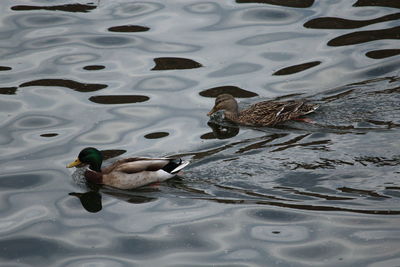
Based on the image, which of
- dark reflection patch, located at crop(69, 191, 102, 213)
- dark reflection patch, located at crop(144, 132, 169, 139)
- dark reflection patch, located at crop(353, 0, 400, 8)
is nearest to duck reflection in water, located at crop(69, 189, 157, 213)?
dark reflection patch, located at crop(69, 191, 102, 213)

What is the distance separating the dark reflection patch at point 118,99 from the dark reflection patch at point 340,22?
470 centimetres

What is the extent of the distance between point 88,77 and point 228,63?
2847 millimetres

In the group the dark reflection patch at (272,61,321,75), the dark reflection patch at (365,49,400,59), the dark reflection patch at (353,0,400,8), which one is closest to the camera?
the dark reflection patch at (272,61,321,75)

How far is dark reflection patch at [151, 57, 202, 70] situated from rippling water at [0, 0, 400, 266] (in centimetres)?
4

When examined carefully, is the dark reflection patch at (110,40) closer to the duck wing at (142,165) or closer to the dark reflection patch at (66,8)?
the dark reflection patch at (66,8)

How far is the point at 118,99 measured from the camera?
14.8m

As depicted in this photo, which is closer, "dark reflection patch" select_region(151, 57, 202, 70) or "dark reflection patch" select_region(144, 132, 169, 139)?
"dark reflection patch" select_region(144, 132, 169, 139)

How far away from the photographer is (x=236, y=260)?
9539mm

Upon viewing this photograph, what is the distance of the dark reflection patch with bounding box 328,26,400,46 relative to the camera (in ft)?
55.2

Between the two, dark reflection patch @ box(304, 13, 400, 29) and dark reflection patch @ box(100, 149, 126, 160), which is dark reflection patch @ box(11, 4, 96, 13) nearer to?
dark reflection patch @ box(304, 13, 400, 29)

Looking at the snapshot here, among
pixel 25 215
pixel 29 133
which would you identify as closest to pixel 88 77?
pixel 29 133

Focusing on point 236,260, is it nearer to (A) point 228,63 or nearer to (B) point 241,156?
(B) point 241,156

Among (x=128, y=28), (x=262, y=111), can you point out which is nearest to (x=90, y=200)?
(x=262, y=111)

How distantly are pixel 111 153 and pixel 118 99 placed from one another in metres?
2.13
